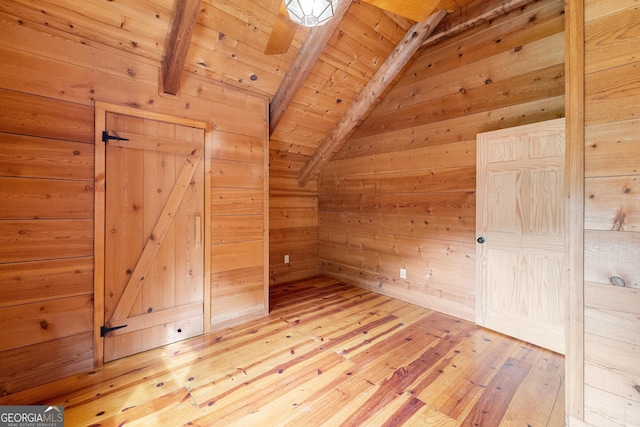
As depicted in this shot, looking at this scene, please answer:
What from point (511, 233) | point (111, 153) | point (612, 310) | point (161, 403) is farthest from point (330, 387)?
point (111, 153)

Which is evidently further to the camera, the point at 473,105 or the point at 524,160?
the point at 473,105

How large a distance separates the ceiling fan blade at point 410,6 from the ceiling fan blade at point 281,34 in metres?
0.68

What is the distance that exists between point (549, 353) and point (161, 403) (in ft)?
9.83

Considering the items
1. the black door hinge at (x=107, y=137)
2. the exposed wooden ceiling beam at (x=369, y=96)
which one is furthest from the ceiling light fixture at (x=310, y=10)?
the exposed wooden ceiling beam at (x=369, y=96)

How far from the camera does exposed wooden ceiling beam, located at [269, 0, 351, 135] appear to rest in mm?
2400

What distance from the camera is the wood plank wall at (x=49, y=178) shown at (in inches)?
66.8

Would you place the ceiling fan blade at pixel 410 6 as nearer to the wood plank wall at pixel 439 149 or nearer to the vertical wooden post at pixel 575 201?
the wood plank wall at pixel 439 149

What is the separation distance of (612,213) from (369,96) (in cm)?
261

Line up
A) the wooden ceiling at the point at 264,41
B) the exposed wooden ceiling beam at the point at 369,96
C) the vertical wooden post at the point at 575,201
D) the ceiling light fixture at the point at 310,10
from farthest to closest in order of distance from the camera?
the exposed wooden ceiling beam at the point at 369,96 < the wooden ceiling at the point at 264,41 < the ceiling light fixture at the point at 310,10 < the vertical wooden post at the point at 575,201

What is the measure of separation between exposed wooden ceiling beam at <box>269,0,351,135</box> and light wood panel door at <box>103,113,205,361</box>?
0.92 m

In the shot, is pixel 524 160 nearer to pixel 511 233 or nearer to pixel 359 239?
pixel 511 233

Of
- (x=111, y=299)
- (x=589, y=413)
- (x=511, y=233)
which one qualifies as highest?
(x=511, y=233)

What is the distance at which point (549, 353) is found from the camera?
7.32ft

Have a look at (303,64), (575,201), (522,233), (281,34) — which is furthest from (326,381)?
(303,64)
